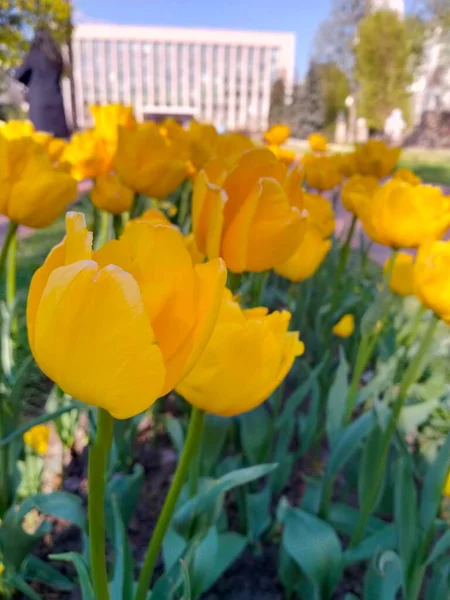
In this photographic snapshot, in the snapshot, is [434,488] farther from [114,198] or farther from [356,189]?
[114,198]

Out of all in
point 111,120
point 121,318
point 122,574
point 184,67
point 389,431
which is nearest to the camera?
point 121,318

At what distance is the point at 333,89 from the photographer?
1984 cm

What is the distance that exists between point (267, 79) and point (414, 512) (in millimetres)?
42906

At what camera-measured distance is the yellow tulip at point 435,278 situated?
646 millimetres

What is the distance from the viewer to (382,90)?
1247 centimetres

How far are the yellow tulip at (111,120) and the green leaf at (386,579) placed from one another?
969 millimetres

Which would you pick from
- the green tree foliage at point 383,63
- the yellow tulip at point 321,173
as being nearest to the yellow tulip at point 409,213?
the yellow tulip at point 321,173

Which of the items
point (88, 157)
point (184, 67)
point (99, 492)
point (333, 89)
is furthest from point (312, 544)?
point (184, 67)

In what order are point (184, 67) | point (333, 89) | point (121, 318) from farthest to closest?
1. point (184, 67)
2. point (333, 89)
3. point (121, 318)

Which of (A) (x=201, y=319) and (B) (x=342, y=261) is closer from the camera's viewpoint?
(A) (x=201, y=319)

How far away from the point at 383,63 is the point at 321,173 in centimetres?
1243

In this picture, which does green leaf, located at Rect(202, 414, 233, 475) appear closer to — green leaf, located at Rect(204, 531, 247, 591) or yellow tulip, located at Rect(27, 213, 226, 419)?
green leaf, located at Rect(204, 531, 247, 591)

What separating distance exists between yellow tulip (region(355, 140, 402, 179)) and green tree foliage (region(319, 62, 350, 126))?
61.6 ft

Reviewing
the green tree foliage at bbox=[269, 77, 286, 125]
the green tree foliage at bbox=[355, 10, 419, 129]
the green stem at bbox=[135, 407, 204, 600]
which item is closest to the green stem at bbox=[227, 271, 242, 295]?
the green stem at bbox=[135, 407, 204, 600]
